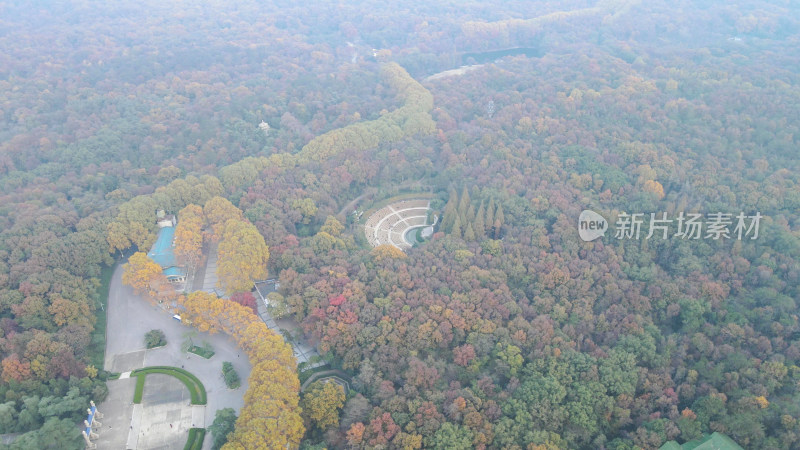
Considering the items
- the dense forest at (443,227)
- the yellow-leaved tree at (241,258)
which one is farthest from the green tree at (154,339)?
the yellow-leaved tree at (241,258)

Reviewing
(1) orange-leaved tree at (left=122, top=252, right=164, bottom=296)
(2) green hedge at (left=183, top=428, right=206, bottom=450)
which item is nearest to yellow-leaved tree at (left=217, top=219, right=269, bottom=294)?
(1) orange-leaved tree at (left=122, top=252, right=164, bottom=296)

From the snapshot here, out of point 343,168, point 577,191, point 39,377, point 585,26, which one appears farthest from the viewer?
point 585,26

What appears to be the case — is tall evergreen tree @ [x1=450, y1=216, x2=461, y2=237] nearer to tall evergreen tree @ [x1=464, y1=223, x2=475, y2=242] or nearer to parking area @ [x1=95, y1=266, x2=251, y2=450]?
tall evergreen tree @ [x1=464, y1=223, x2=475, y2=242]

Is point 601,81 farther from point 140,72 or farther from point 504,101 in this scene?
point 140,72

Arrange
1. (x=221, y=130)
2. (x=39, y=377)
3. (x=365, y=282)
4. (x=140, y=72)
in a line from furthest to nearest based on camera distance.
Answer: (x=140, y=72) < (x=221, y=130) < (x=365, y=282) < (x=39, y=377)

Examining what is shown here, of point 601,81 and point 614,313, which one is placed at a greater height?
point 601,81

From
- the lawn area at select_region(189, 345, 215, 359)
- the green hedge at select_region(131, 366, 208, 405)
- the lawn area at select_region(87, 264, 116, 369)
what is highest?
the lawn area at select_region(87, 264, 116, 369)

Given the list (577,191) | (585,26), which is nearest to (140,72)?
(577,191)

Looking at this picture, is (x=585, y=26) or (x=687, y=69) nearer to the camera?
(x=687, y=69)
